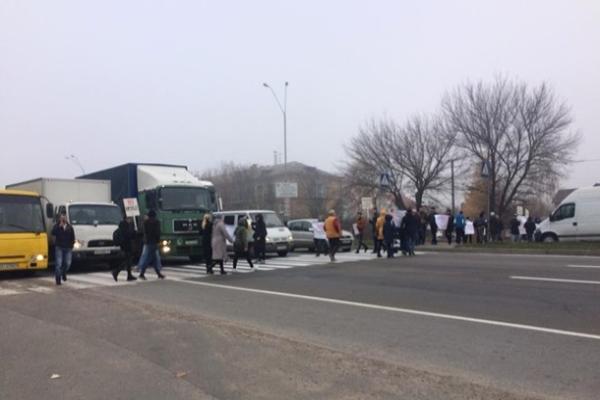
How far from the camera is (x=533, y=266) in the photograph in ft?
53.0

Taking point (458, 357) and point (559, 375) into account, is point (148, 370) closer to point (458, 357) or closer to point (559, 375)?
point (458, 357)

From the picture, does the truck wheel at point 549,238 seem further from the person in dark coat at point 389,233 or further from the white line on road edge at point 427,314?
the white line on road edge at point 427,314

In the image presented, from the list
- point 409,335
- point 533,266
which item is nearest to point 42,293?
point 409,335

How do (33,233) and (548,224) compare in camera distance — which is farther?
(548,224)

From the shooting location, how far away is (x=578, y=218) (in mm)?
26062

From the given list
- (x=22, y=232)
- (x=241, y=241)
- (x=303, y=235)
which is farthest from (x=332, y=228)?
(x=22, y=232)

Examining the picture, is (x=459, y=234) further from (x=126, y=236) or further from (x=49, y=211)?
(x=49, y=211)

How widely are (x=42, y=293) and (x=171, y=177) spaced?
8985 mm

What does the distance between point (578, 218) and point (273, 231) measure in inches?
535

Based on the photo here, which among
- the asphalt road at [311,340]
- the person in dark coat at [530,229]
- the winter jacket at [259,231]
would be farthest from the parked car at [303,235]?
the asphalt road at [311,340]

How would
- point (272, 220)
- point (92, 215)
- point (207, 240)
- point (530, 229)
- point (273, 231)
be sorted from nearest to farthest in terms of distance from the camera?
point (207, 240), point (92, 215), point (273, 231), point (272, 220), point (530, 229)

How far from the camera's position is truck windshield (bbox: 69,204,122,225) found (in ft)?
62.1

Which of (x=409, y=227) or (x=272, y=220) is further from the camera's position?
(x=272, y=220)

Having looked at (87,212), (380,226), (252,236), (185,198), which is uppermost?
(185,198)
